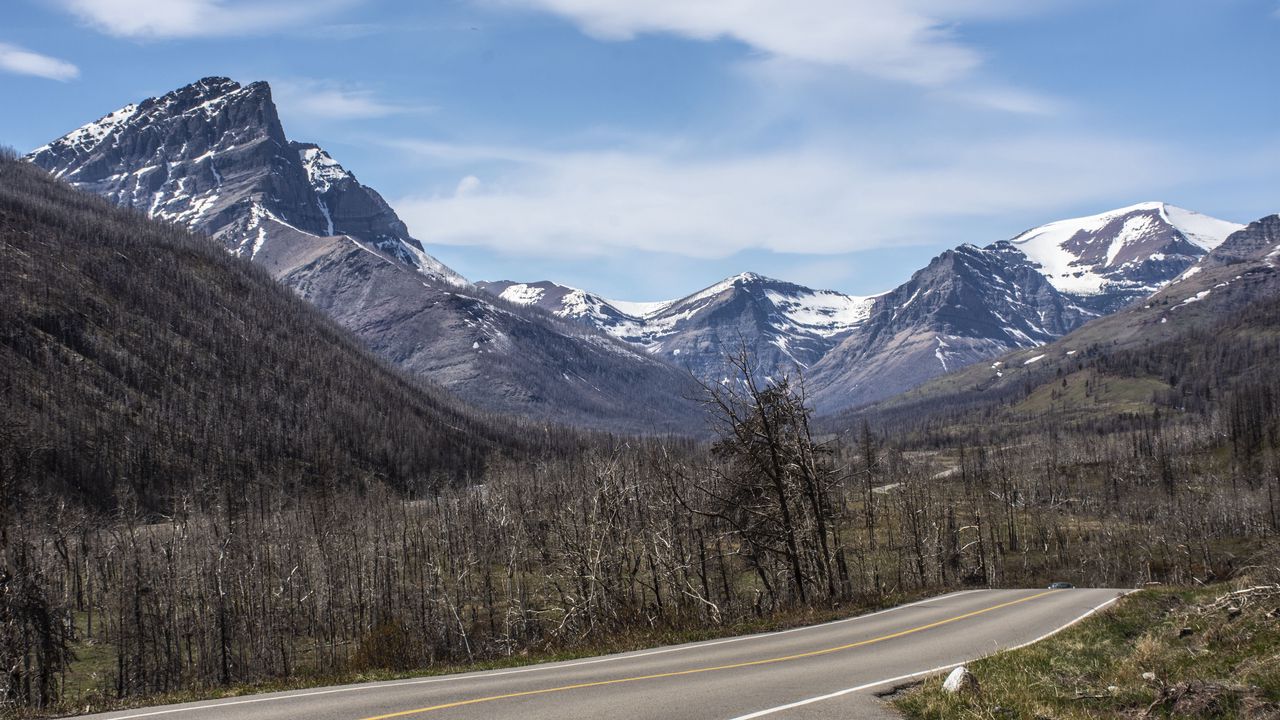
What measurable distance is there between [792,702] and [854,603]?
55.9 ft

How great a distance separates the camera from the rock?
49.4 ft

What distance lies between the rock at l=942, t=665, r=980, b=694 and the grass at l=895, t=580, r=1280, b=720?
0.51ft

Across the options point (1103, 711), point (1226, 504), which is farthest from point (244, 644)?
point (1226, 504)

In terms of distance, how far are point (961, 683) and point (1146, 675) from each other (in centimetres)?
329

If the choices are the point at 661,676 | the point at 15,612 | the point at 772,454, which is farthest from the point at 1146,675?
the point at 15,612

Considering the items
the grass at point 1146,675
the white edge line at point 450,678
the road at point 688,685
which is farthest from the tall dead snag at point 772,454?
the grass at point 1146,675

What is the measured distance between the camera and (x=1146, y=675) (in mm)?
15109

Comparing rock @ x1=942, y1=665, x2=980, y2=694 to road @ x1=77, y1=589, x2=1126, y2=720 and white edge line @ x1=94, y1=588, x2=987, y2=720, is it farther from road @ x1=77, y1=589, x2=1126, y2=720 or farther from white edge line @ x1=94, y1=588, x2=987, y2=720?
white edge line @ x1=94, y1=588, x2=987, y2=720

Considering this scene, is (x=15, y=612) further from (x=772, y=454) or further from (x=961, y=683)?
(x=961, y=683)

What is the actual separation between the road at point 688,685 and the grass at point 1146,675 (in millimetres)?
1770

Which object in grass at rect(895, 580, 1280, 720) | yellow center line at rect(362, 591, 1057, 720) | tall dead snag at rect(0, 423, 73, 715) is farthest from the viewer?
tall dead snag at rect(0, 423, 73, 715)

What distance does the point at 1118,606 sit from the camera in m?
28.6

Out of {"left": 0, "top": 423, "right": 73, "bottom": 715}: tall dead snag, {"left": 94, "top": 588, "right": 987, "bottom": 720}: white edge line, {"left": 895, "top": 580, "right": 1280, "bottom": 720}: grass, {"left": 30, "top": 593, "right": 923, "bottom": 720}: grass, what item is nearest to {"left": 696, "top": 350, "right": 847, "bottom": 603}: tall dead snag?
{"left": 30, "top": 593, "right": 923, "bottom": 720}: grass

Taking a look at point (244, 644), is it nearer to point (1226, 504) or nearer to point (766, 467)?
point (766, 467)
